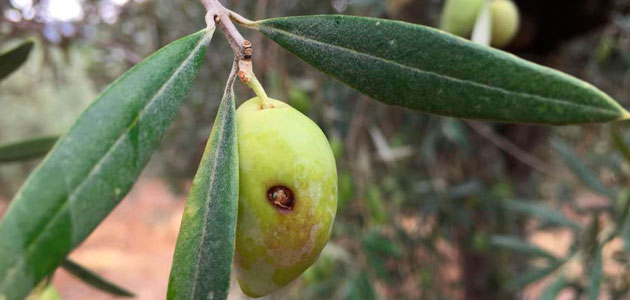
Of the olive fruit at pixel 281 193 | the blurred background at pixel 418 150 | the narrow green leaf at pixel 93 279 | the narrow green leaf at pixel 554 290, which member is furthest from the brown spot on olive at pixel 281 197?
the narrow green leaf at pixel 554 290

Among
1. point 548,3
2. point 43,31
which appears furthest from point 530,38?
point 43,31

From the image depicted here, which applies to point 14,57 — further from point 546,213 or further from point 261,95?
point 546,213

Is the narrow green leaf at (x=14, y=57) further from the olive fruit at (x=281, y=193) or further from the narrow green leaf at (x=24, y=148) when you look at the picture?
the olive fruit at (x=281, y=193)

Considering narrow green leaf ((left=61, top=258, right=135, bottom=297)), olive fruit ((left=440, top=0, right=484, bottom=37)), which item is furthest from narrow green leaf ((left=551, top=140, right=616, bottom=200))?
narrow green leaf ((left=61, top=258, right=135, bottom=297))

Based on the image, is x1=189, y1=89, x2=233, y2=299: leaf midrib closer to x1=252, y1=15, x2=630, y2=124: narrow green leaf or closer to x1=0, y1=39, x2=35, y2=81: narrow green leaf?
x1=252, y1=15, x2=630, y2=124: narrow green leaf

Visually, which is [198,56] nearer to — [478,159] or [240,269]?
[240,269]

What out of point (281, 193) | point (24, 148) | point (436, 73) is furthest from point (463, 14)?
point (24, 148)
